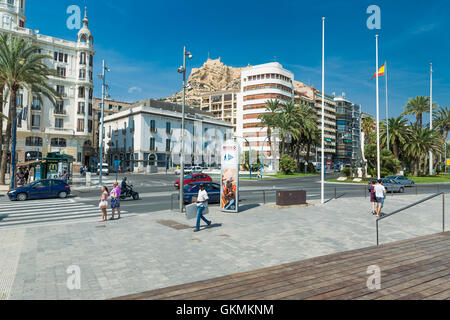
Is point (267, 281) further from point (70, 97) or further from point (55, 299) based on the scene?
point (70, 97)

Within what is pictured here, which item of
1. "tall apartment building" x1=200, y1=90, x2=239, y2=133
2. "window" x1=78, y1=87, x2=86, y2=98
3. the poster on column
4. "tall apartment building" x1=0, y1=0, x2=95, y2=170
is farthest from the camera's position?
"tall apartment building" x1=200, y1=90, x2=239, y2=133

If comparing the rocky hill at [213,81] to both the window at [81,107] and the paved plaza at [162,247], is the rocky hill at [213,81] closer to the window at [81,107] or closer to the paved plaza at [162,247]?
the window at [81,107]

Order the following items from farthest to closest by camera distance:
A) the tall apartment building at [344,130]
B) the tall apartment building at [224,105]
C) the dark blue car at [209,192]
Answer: the tall apartment building at [344,130] < the tall apartment building at [224,105] < the dark blue car at [209,192]

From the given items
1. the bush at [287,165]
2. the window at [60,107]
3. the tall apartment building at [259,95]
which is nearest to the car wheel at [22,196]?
the window at [60,107]

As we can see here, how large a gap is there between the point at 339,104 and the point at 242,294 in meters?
127

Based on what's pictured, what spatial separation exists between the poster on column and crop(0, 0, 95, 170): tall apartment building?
4481cm

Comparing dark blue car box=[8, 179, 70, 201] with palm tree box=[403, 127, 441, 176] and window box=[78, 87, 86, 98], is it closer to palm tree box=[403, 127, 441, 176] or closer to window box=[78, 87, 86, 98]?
window box=[78, 87, 86, 98]

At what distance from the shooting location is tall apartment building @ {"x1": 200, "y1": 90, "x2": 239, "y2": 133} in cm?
9794

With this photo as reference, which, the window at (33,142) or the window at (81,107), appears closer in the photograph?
the window at (33,142)

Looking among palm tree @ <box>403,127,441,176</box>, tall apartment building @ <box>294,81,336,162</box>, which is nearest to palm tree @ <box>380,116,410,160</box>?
palm tree @ <box>403,127,441,176</box>

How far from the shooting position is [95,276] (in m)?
6.32

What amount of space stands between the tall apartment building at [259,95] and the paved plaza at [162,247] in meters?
70.0

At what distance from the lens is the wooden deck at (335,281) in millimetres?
4895
